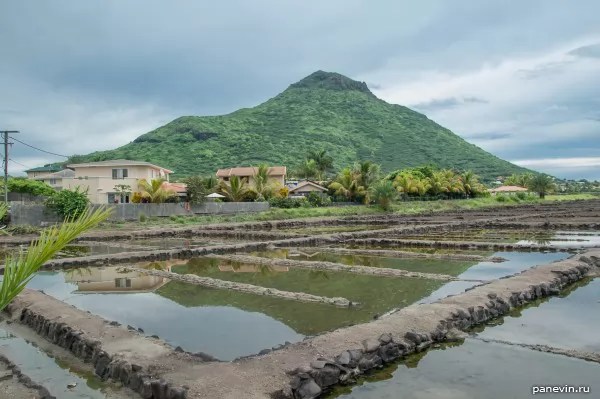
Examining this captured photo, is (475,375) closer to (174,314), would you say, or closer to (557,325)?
(557,325)

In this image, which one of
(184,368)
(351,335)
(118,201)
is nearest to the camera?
(184,368)

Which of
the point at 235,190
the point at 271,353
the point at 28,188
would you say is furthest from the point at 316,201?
the point at 271,353

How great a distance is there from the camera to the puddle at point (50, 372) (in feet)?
20.2

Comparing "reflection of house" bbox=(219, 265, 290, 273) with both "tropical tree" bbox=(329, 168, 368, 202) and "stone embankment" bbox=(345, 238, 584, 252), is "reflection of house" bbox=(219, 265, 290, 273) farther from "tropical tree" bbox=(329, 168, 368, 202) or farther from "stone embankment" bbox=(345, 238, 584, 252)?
"tropical tree" bbox=(329, 168, 368, 202)

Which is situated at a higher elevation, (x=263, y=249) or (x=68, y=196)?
(x=68, y=196)

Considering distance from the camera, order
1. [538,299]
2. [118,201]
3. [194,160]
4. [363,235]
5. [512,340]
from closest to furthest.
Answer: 1. [512,340]
2. [538,299]
3. [363,235]
4. [118,201]
5. [194,160]

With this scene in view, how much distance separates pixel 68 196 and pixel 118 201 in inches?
317

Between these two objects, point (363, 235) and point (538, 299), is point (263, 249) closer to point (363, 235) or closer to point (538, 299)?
point (363, 235)

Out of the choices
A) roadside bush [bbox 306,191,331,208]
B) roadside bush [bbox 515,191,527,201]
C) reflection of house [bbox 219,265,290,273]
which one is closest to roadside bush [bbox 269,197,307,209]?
roadside bush [bbox 306,191,331,208]

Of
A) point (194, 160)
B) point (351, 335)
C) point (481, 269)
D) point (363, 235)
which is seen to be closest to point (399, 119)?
point (194, 160)

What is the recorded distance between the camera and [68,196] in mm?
32250

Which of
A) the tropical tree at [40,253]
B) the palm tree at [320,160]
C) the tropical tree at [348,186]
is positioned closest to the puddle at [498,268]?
the tropical tree at [40,253]

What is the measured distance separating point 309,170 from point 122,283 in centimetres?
5607

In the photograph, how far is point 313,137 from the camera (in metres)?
108
